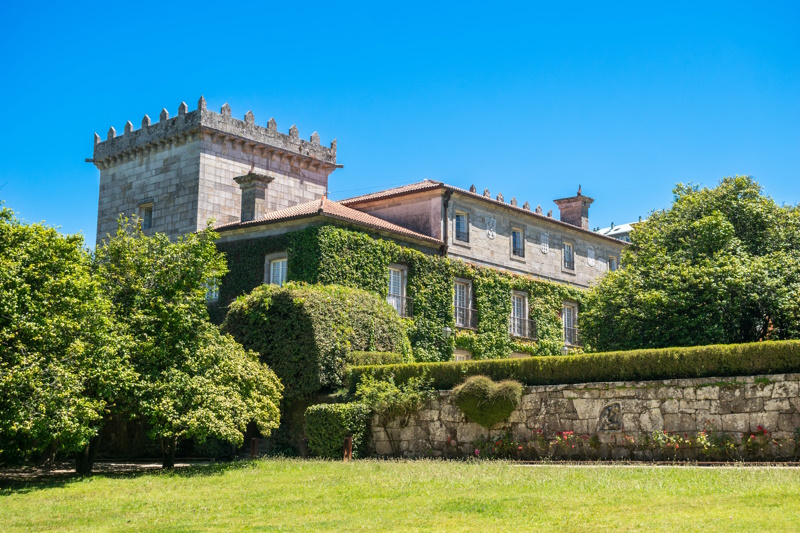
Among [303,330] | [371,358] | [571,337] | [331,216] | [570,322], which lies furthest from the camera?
[570,322]

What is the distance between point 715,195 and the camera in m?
31.2

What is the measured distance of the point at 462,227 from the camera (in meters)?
36.4

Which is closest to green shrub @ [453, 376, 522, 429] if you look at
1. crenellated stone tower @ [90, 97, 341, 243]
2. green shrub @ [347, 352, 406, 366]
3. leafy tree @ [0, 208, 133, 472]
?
green shrub @ [347, 352, 406, 366]

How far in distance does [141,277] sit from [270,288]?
574 centimetres

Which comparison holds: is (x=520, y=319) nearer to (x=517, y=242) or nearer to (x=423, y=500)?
(x=517, y=242)

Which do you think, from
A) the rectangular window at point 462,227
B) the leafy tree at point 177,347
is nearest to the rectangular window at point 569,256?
the rectangular window at point 462,227

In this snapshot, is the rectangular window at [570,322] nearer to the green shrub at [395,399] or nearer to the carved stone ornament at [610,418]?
the green shrub at [395,399]

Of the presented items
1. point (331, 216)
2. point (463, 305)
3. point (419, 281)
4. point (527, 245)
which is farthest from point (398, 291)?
point (527, 245)

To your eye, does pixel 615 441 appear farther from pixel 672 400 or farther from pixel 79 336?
pixel 79 336

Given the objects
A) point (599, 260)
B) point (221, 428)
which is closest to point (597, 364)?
point (221, 428)

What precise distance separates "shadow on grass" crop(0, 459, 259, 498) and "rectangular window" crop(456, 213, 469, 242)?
1626 cm

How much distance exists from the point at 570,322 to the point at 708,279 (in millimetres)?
13154

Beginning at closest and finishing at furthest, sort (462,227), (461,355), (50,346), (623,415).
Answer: (50,346) < (623,415) < (461,355) < (462,227)

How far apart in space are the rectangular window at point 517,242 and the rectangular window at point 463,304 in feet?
11.5
